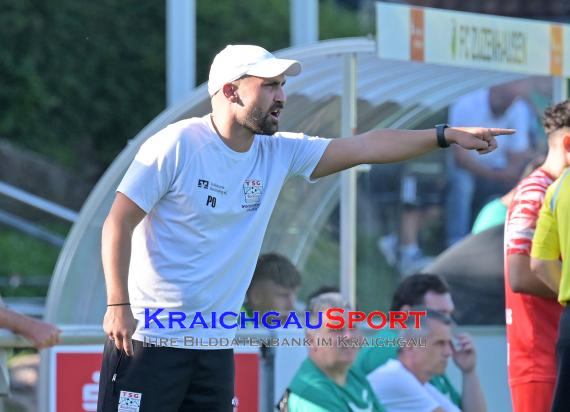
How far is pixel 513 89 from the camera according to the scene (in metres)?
14.5

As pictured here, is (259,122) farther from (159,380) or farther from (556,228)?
(556,228)

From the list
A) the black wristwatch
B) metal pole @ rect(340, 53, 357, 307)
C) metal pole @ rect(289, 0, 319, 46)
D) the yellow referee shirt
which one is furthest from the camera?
metal pole @ rect(289, 0, 319, 46)

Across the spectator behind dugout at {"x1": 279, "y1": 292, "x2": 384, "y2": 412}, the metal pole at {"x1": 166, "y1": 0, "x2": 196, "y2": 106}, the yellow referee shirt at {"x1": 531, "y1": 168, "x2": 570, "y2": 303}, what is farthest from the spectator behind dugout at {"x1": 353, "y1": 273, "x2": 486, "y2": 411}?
the metal pole at {"x1": 166, "y1": 0, "x2": 196, "y2": 106}

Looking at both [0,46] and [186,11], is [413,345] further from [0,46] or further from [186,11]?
[0,46]

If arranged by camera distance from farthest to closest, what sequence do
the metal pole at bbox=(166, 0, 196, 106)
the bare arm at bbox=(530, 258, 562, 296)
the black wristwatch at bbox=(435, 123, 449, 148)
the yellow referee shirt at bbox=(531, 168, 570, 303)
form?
the metal pole at bbox=(166, 0, 196, 106), the bare arm at bbox=(530, 258, 562, 296), the yellow referee shirt at bbox=(531, 168, 570, 303), the black wristwatch at bbox=(435, 123, 449, 148)

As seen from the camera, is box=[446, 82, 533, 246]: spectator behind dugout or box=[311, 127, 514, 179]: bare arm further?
box=[446, 82, 533, 246]: spectator behind dugout

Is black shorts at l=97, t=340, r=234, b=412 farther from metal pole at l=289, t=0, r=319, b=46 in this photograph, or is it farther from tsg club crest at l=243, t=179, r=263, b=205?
metal pole at l=289, t=0, r=319, b=46

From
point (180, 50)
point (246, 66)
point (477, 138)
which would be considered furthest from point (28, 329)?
point (180, 50)

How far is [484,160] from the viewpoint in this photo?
45.5 ft

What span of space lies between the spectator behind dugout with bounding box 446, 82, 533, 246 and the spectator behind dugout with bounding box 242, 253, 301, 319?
5.37 meters

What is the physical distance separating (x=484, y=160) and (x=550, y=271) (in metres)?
→ 7.41

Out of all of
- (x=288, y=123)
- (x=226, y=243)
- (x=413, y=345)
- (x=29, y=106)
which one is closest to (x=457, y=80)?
(x=288, y=123)

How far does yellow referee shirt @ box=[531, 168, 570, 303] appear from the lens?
6.42 meters

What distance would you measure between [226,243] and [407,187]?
7477 mm
